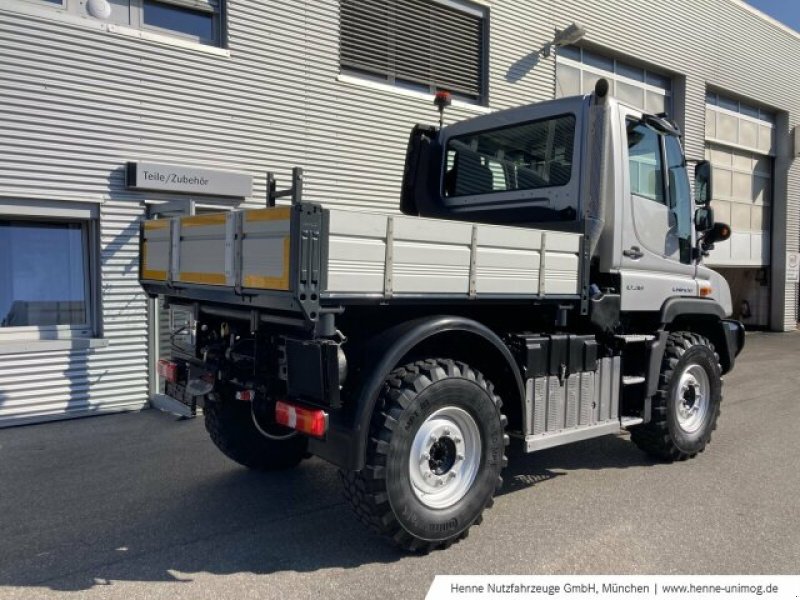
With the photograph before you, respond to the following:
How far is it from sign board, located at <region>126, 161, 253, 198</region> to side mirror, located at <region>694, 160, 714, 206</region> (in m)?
5.05

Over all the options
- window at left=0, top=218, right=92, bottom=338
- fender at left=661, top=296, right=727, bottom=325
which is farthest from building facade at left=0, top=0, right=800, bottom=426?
fender at left=661, top=296, right=727, bottom=325

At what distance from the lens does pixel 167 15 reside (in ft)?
25.5

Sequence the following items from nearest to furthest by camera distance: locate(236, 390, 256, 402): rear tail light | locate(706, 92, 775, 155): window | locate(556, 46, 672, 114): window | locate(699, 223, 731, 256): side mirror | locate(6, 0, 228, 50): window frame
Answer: locate(236, 390, 256, 402): rear tail light
locate(699, 223, 731, 256): side mirror
locate(6, 0, 228, 50): window frame
locate(556, 46, 672, 114): window
locate(706, 92, 775, 155): window

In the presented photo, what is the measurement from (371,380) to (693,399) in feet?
11.7

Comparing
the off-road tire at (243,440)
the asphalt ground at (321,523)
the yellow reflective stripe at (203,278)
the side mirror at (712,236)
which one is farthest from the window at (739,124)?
the yellow reflective stripe at (203,278)

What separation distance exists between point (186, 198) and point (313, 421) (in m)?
5.14

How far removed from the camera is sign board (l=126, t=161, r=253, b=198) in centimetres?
738

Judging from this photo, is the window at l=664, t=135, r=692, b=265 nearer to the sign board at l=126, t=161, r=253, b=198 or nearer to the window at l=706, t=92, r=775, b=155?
the sign board at l=126, t=161, r=253, b=198

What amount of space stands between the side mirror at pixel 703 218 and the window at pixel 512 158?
5.13ft

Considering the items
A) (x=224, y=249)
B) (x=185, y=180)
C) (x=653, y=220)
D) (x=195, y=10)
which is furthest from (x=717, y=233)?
(x=195, y=10)

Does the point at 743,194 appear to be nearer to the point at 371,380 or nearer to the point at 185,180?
the point at 185,180

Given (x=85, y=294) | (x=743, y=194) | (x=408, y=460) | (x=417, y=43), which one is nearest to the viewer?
(x=408, y=460)

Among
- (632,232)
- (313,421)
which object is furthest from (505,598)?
(632,232)

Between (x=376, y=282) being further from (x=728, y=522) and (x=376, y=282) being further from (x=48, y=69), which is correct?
(x=48, y=69)
